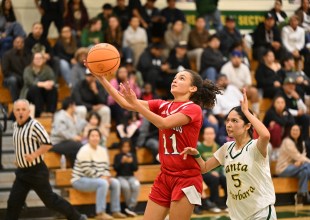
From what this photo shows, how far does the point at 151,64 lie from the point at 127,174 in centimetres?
324

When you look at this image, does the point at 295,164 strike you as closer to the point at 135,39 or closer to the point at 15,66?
the point at 135,39

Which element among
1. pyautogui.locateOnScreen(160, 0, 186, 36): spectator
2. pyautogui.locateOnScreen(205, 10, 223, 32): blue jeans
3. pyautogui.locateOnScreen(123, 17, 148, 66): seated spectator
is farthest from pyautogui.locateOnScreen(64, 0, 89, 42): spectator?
pyautogui.locateOnScreen(205, 10, 223, 32): blue jeans

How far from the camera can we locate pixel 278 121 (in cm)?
1391

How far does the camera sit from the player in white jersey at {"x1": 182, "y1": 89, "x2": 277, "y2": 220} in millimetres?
6281

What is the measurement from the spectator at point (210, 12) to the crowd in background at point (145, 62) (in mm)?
23

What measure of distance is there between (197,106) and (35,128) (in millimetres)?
4020

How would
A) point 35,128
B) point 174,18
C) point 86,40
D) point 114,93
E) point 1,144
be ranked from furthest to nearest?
1. point 174,18
2. point 86,40
3. point 1,144
4. point 35,128
5. point 114,93

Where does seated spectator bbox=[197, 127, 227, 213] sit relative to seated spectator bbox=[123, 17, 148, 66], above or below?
below

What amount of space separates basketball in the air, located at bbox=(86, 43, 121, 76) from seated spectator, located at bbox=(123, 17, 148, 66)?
8.41 meters

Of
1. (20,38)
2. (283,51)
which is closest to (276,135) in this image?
(283,51)

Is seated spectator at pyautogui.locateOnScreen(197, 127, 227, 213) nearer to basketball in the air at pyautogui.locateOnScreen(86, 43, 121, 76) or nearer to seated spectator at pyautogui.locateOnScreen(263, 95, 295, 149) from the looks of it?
seated spectator at pyautogui.locateOnScreen(263, 95, 295, 149)

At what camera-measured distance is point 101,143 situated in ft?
40.7

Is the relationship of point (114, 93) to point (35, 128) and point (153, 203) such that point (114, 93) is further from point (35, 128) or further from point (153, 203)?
point (35, 128)

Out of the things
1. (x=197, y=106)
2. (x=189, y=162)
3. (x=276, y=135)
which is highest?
(x=197, y=106)
